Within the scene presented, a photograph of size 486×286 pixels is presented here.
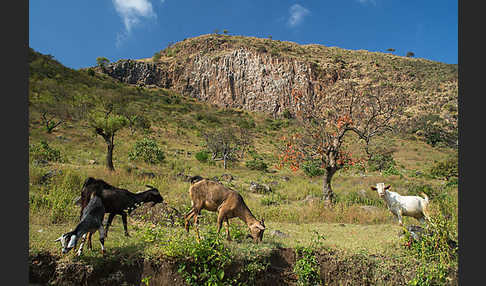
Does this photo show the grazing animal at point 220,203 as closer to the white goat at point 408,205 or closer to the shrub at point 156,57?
the white goat at point 408,205

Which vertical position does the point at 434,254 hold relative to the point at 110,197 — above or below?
→ below

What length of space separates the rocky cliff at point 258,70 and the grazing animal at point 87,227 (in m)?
63.1

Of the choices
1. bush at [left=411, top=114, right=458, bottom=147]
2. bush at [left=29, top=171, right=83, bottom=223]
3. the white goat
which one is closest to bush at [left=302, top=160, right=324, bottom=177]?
the white goat

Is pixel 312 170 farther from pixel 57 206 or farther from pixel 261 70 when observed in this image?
pixel 261 70

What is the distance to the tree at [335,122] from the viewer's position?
1007cm

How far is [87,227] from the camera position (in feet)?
11.5

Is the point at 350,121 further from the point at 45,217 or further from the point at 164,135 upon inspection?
the point at 164,135

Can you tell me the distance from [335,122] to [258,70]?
2640 inches

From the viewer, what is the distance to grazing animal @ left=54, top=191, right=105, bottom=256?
10.5ft

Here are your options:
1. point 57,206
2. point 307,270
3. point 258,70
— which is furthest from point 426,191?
point 258,70

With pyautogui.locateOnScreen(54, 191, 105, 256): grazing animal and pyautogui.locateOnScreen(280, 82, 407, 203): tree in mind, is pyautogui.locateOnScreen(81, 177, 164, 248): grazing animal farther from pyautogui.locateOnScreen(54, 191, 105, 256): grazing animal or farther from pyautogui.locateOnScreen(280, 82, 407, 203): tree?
pyautogui.locateOnScreen(280, 82, 407, 203): tree

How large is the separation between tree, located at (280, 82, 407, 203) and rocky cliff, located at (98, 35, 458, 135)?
53923mm

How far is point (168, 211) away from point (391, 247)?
5.20m

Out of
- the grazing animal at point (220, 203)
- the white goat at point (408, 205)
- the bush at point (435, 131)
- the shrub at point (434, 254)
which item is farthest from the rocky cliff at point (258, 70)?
the grazing animal at point (220, 203)
